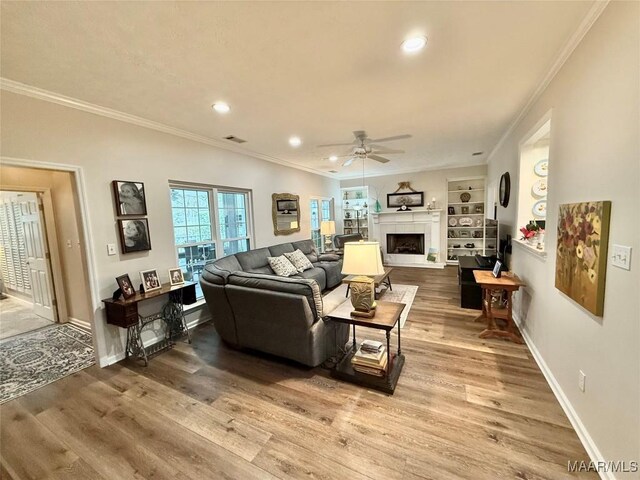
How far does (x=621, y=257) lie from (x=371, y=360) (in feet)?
5.77

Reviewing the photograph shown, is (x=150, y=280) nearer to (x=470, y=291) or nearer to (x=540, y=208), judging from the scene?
(x=470, y=291)

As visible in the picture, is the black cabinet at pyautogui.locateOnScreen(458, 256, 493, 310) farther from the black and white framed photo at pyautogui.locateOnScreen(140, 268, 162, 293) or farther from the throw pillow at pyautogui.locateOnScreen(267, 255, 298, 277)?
the black and white framed photo at pyautogui.locateOnScreen(140, 268, 162, 293)

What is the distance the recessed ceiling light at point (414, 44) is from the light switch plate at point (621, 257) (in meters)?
1.71

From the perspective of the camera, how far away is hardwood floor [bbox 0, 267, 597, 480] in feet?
5.30

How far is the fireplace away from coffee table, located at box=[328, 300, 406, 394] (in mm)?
5190

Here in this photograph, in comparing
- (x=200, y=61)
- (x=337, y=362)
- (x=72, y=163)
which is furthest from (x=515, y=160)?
(x=72, y=163)

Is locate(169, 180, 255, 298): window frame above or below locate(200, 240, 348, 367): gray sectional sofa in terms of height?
above

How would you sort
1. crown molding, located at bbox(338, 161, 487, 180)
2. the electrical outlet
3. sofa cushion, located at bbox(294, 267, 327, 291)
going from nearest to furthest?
1. the electrical outlet
2. sofa cushion, located at bbox(294, 267, 327, 291)
3. crown molding, located at bbox(338, 161, 487, 180)

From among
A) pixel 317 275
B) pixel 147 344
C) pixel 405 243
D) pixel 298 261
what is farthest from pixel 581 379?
pixel 405 243

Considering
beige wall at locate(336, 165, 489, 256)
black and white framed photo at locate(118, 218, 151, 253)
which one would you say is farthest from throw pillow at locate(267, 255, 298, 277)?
beige wall at locate(336, 165, 489, 256)

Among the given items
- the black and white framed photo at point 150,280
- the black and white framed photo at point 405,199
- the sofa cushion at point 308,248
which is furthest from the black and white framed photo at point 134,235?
the black and white framed photo at point 405,199

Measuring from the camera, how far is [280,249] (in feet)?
16.9

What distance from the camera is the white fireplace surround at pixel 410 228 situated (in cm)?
709

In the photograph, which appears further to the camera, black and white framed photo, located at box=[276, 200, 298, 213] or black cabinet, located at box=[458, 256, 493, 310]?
black and white framed photo, located at box=[276, 200, 298, 213]
